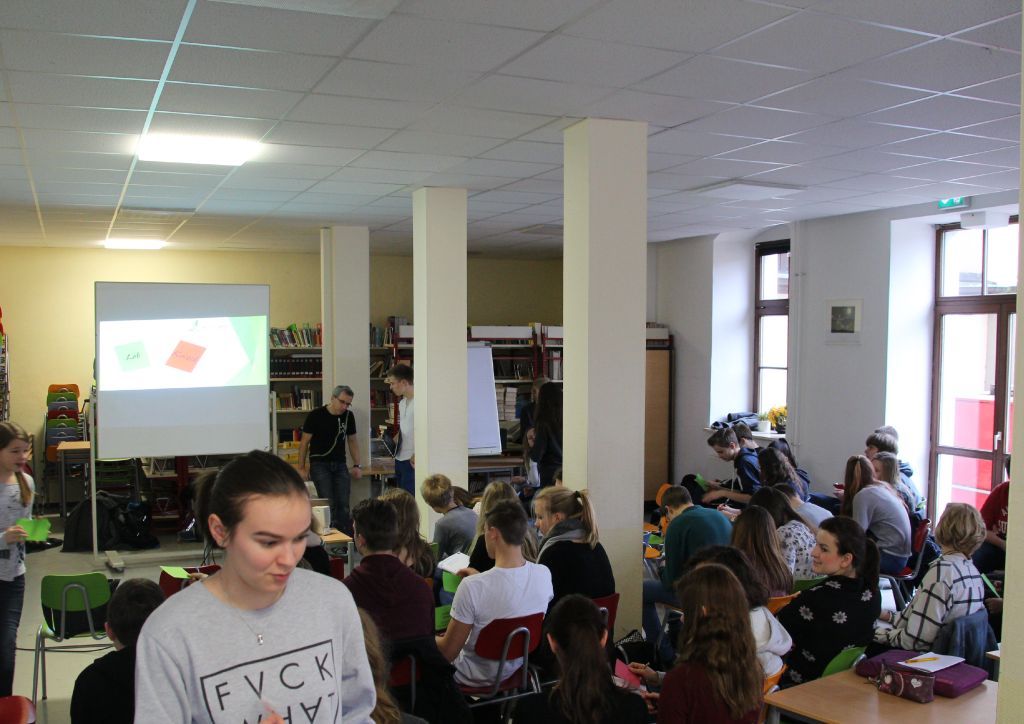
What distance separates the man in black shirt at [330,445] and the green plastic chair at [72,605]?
3.39 meters

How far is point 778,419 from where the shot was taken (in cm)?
959

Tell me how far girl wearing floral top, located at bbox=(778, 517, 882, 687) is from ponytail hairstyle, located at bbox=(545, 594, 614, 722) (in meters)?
1.26

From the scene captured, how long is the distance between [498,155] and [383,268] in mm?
6678

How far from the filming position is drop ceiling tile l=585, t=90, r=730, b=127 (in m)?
4.14

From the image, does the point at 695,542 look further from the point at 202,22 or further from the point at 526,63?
the point at 202,22

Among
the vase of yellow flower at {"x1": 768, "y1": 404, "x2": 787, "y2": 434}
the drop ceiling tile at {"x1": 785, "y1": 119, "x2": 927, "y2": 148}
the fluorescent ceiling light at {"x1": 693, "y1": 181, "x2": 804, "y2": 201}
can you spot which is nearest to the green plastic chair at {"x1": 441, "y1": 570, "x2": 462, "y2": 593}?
the drop ceiling tile at {"x1": 785, "y1": 119, "x2": 927, "y2": 148}

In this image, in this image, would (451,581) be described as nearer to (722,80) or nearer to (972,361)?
(722,80)

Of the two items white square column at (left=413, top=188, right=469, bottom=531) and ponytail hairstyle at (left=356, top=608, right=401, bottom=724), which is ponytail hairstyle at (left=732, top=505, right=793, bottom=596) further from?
white square column at (left=413, top=188, right=469, bottom=531)

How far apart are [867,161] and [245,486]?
5317 millimetres

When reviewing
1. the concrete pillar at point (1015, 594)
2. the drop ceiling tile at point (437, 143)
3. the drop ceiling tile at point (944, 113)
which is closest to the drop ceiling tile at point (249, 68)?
the drop ceiling tile at point (437, 143)

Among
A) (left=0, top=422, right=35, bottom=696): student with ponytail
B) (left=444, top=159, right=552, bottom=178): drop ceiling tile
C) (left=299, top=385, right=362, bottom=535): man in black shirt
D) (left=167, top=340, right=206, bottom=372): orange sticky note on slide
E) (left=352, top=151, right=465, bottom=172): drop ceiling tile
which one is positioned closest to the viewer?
(left=0, top=422, right=35, bottom=696): student with ponytail

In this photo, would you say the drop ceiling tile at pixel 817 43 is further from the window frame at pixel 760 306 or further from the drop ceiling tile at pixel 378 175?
the window frame at pixel 760 306

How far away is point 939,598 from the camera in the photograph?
3480 mm

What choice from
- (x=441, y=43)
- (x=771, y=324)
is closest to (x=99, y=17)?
(x=441, y=43)
